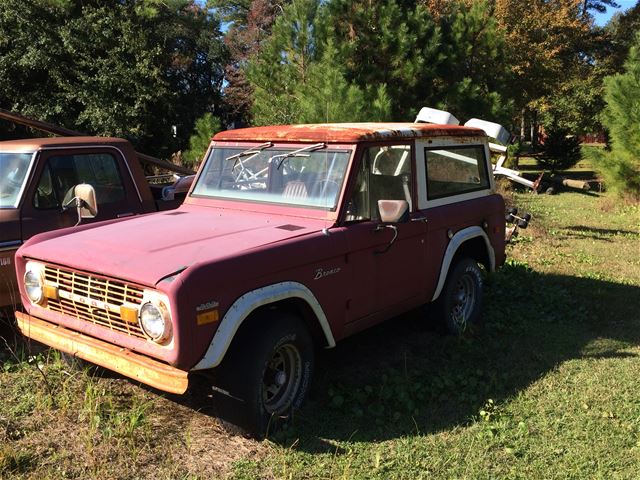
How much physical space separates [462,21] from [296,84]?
5069 mm

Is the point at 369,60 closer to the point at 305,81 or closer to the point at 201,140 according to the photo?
the point at 305,81

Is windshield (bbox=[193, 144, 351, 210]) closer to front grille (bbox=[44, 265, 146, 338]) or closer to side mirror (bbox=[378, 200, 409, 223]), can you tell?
side mirror (bbox=[378, 200, 409, 223])

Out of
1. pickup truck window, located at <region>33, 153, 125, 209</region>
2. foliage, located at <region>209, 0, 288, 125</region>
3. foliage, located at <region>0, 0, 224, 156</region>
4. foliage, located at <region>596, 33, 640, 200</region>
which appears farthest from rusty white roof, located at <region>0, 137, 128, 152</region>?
foliage, located at <region>209, 0, 288, 125</region>

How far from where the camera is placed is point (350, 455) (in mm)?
3453

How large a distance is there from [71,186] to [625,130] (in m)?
13.1

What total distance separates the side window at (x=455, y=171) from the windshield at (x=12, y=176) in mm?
3423

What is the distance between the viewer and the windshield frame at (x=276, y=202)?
4.11 meters

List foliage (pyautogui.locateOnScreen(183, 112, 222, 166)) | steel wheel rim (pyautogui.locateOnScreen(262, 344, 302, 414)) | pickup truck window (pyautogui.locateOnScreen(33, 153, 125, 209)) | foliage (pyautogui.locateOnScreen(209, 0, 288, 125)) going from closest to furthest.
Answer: steel wheel rim (pyautogui.locateOnScreen(262, 344, 302, 414))
pickup truck window (pyautogui.locateOnScreen(33, 153, 125, 209))
foliage (pyautogui.locateOnScreen(183, 112, 222, 166))
foliage (pyautogui.locateOnScreen(209, 0, 288, 125))

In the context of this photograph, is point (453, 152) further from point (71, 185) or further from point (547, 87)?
point (547, 87)

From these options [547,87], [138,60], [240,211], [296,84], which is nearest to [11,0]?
[138,60]

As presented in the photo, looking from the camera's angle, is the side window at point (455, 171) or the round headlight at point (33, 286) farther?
the side window at point (455, 171)

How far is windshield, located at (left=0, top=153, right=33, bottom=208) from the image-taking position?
5.00m

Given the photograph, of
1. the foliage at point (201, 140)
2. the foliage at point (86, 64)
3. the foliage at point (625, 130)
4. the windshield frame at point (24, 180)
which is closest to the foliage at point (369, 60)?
the foliage at point (201, 140)

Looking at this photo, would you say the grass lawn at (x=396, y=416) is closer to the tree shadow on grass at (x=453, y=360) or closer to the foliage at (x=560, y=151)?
the tree shadow on grass at (x=453, y=360)
